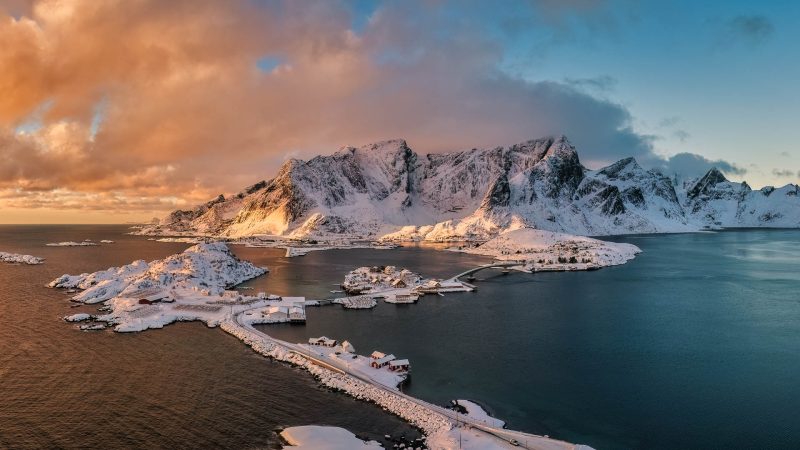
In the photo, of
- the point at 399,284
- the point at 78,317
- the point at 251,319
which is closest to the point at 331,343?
the point at 251,319

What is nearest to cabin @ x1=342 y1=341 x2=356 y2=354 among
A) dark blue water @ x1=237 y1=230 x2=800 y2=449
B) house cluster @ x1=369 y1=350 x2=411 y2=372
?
dark blue water @ x1=237 y1=230 x2=800 y2=449

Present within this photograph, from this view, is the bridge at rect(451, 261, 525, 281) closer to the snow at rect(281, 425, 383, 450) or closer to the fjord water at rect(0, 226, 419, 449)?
the fjord water at rect(0, 226, 419, 449)

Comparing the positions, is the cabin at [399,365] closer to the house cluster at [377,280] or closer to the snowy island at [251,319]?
the snowy island at [251,319]

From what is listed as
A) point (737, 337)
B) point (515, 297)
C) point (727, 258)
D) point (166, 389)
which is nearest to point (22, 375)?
point (166, 389)

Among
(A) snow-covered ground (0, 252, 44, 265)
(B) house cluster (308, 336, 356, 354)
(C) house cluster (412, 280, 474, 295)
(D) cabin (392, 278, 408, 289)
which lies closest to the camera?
(B) house cluster (308, 336, 356, 354)

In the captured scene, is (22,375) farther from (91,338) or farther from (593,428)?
(593,428)

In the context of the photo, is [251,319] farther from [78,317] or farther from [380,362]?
[380,362]

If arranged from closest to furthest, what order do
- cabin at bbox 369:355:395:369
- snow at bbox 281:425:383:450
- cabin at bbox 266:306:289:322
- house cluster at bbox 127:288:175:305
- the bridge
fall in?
snow at bbox 281:425:383:450
cabin at bbox 369:355:395:369
cabin at bbox 266:306:289:322
house cluster at bbox 127:288:175:305
the bridge
